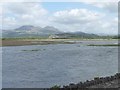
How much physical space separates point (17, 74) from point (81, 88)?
1992 centimetres

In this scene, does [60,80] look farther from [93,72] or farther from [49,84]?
[93,72]

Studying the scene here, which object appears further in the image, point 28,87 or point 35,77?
point 35,77

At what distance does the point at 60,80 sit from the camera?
36.9 metres

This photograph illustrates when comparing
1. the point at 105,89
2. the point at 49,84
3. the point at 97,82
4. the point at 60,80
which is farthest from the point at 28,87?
Answer: the point at 105,89

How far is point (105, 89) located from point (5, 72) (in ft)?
80.1

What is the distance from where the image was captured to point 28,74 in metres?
42.6

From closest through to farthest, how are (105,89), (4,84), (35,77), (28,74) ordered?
(105,89), (4,84), (35,77), (28,74)

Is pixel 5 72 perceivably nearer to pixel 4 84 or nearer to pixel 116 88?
pixel 4 84

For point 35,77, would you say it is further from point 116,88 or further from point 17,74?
point 116,88

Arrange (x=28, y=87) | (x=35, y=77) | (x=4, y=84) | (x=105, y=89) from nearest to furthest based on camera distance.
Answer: (x=105, y=89) < (x=28, y=87) < (x=4, y=84) < (x=35, y=77)

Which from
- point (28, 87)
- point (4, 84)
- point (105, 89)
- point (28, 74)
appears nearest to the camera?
point (105, 89)

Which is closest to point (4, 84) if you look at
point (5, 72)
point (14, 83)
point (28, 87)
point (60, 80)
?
point (14, 83)

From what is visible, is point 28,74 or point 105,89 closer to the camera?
point 105,89

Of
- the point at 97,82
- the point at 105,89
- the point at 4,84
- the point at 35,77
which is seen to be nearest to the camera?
the point at 105,89
